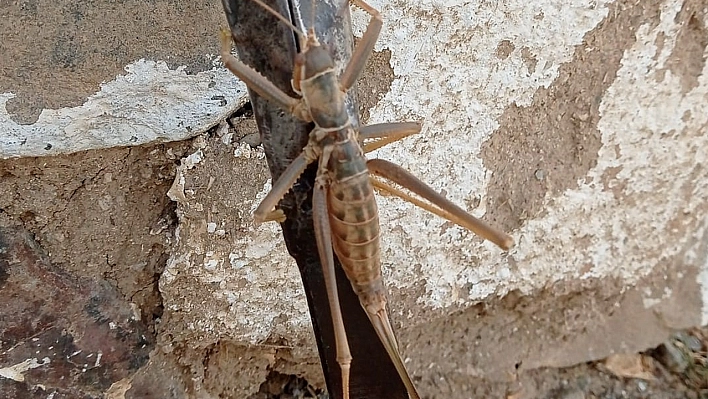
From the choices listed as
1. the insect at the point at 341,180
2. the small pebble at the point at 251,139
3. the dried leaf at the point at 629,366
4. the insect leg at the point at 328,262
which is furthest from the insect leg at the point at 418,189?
the dried leaf at the point at 629,366

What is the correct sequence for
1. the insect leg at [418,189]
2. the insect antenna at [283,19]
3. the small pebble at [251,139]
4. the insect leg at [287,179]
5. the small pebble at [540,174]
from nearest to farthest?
the insect antenna at [283,19]
the insect leg at [287,179]
the insect leg at [418,189]
the small pebble at [251,139]
the small pebble at [540,174]

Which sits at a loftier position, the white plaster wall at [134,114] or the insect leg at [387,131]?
the white plaster wall at [134,114]

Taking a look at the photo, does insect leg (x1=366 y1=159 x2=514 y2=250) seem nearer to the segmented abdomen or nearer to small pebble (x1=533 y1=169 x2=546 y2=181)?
the segmented abdomen

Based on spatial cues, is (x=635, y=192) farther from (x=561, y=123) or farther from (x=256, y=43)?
(x=256, y=43)

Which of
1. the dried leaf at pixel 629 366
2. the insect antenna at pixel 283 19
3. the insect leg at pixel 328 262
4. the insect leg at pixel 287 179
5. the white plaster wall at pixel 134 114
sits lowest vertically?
the insect leg at pixel 328 262

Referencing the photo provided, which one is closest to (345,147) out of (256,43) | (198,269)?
(256,43)

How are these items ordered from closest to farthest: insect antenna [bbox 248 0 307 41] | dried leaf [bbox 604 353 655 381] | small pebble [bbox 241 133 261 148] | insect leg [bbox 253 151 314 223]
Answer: insect antenna [bbox 248 0 307 41], insect leg [bbox 253 151 314 223], small pebble [bbox 241 133 261 148], dried leaf [bbox 604 353 655 381]

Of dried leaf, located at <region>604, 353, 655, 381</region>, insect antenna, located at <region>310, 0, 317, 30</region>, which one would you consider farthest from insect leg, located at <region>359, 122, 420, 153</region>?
dried leaf, located at <region>604, 353, 655, 381</region>

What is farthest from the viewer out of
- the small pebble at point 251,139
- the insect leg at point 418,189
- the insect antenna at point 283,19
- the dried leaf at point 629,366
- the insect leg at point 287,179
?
the dried leaf at point 629,366

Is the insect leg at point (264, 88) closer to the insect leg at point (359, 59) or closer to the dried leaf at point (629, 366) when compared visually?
the insect leg at point (359, 59)
